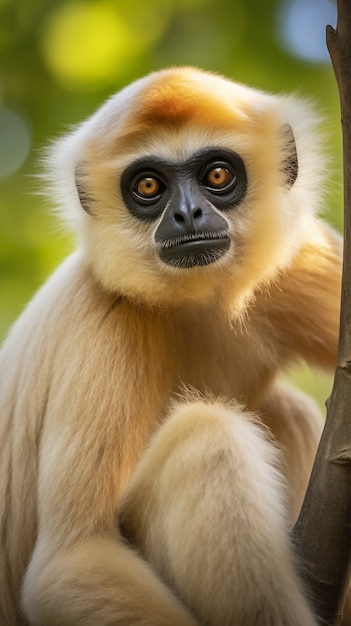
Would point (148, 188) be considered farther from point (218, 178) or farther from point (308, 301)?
point (308, 301)

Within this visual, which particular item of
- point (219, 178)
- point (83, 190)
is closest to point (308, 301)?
point (219, 178)

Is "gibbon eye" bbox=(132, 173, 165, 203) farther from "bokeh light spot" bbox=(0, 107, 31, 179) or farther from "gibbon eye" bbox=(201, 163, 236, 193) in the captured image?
"bokeh light spot" bbox=(0, 107, 31, 179)

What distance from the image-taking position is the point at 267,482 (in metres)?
4.09

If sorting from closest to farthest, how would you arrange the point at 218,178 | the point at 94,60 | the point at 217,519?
the point at 217,519 → the point at 218,178 → the point at 94,60

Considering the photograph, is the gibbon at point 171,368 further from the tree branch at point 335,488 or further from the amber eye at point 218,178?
the tree branch at point 335,488

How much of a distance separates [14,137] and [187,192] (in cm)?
342

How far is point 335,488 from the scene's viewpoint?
11.8 feet

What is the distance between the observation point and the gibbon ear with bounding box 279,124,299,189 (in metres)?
5.21

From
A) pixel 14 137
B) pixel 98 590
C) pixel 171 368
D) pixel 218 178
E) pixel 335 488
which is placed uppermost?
pixel 14 137

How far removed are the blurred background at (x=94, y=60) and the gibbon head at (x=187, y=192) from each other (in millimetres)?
2198

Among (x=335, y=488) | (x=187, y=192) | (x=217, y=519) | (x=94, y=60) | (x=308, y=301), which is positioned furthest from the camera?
(x=94, y=60)

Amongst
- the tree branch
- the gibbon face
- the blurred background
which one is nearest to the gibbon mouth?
the gibbon face

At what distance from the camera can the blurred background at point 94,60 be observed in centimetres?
745

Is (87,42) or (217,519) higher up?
(87,42)
